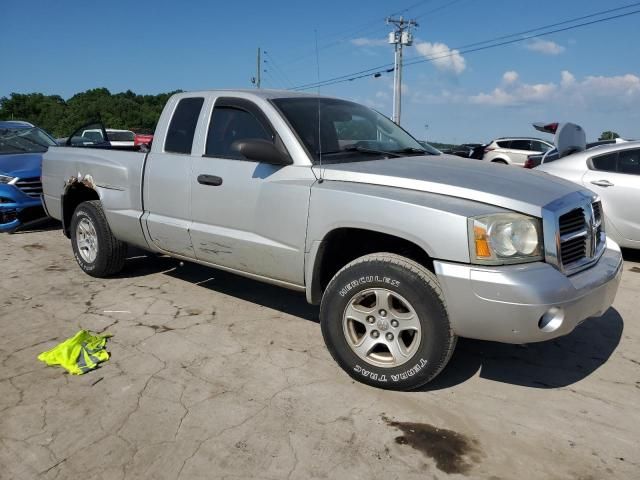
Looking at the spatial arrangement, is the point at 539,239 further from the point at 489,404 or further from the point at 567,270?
the point at 489,404

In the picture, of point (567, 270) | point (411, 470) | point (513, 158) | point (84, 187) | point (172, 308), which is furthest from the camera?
point (513, 158)

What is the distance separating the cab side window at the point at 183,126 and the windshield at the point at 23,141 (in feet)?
17.3

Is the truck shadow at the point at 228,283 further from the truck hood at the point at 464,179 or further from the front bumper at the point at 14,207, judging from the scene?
the front bumper at the point at 14,207

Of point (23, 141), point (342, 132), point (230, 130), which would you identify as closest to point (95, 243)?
point (230, 130)

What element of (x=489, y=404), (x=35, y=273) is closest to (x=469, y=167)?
(x=489, y=404)

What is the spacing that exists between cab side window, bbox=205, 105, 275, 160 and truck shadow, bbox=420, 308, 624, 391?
209 centimetres

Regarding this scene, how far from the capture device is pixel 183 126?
174 inches

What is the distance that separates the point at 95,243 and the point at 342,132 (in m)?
2.89

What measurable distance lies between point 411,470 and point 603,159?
17.3ft

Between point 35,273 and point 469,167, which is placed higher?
point 469,167

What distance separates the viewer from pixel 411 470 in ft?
7.95

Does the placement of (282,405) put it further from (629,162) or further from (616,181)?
(629,162)

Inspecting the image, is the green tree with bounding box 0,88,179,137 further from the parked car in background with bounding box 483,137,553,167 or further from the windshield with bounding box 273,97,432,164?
the windshield with bounding box 273,97,432,164

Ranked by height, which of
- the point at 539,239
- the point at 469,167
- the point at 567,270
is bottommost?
the point at 567,270
